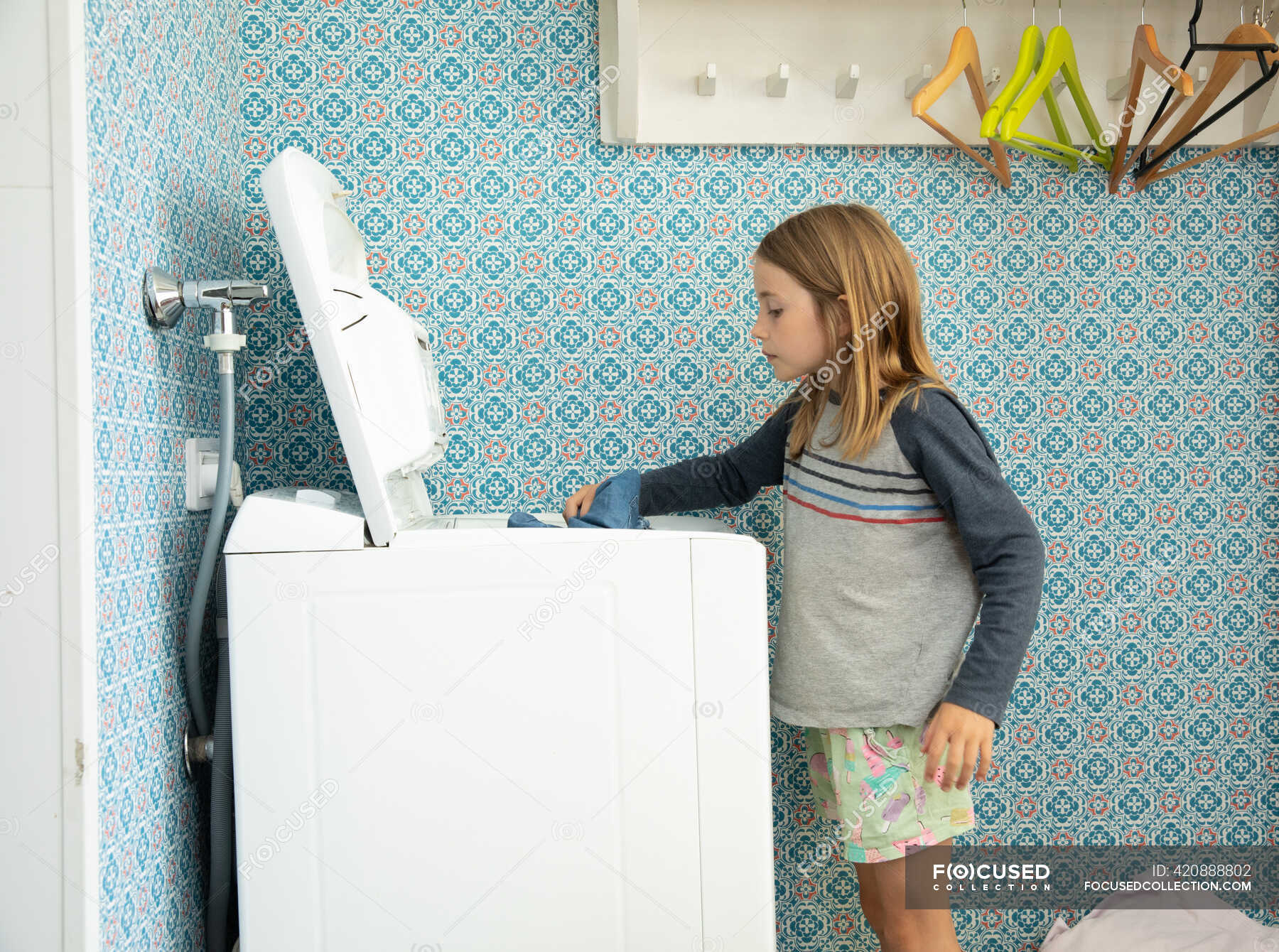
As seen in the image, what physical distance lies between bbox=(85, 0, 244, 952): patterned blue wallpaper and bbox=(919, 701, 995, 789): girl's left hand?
80 cm

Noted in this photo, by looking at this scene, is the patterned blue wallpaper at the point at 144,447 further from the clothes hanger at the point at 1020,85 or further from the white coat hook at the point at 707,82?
the clothes hanger at the point at 1020,85

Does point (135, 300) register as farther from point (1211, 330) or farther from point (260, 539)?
point (1211, 330)

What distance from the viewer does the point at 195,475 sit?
94 centimetres

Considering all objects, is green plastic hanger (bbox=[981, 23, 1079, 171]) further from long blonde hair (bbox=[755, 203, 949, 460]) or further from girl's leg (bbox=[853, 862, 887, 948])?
girl's leg (bbox=[853, 862, 887, 948])

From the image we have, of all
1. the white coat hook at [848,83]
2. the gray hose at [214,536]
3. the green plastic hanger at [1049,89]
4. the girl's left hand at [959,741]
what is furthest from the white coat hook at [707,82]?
the girl's left hand at [959,741]

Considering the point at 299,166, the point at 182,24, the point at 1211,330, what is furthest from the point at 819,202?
the point at 182,24

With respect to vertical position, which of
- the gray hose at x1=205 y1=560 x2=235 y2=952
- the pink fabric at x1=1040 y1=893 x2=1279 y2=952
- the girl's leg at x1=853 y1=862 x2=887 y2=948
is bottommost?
the pink fabric at x1=1040 y1=893 x2=1279 y2=952

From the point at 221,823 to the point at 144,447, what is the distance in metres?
0.41

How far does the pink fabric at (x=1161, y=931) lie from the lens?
3.92 feet

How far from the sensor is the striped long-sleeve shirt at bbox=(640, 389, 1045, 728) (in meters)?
0.90

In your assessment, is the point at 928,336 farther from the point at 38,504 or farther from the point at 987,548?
the point at 38,504

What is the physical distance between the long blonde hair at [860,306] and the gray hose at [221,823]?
28.6 inches

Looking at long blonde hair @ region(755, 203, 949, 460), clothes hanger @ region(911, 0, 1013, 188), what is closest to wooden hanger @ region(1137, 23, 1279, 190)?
clothes hanger @ region(911, 0, 1013, 188)

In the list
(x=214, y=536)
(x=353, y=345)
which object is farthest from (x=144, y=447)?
(x=353, y=345)
